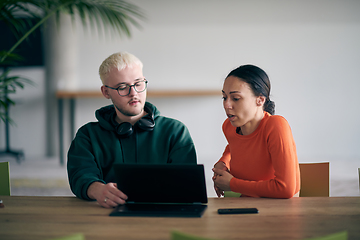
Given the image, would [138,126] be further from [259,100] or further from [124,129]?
[259,100]

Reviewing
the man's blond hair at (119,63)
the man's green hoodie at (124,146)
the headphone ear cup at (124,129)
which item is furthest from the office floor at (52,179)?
the man's blond hair at (119,63)

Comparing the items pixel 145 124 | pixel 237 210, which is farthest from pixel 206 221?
pixel 145 124

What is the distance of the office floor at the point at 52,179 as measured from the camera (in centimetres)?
333

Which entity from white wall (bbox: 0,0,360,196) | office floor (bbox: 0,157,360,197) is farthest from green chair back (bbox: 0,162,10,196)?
white wall (bbox: 0,0,360,196)

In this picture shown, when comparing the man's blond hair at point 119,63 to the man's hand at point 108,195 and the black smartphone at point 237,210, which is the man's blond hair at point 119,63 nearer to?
the man's hand at point 108,195

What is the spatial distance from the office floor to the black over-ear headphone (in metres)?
1.88

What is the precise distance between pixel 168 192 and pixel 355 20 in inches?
184

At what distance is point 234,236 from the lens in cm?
91

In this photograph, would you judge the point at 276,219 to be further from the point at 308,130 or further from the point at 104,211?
the point at 308,130

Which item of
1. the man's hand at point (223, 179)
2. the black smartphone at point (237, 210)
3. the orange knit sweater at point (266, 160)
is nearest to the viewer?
the black smartphone at point (237, 210)

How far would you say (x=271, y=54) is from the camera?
4.77 meters

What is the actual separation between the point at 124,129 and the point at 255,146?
1.89 feet

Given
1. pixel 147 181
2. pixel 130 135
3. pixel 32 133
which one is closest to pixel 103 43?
pixel 32 133

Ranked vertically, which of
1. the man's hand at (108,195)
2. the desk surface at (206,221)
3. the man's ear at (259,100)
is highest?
the man's ear at (259,100)
